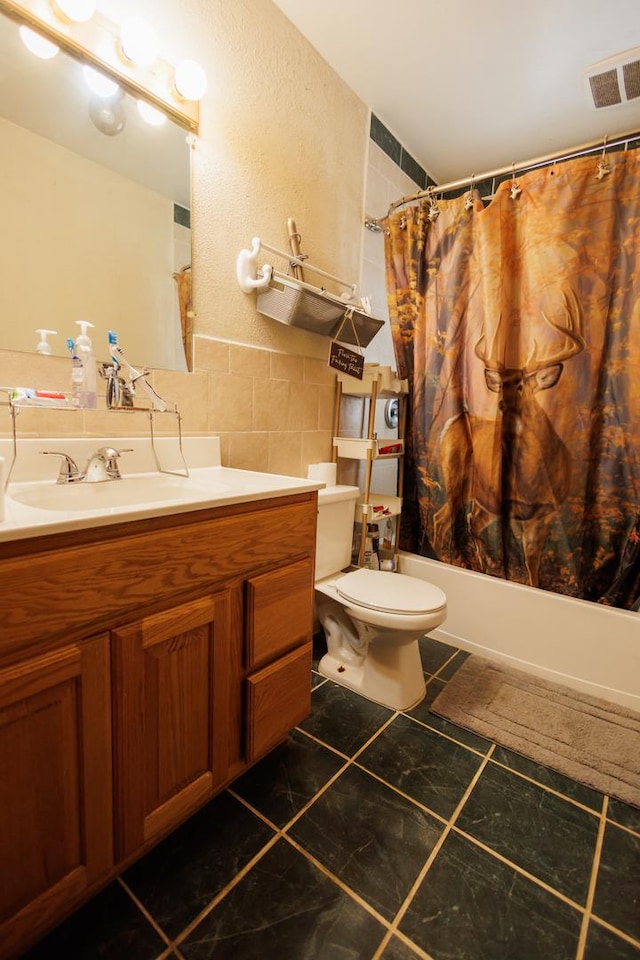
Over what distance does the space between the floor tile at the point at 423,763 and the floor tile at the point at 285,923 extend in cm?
35

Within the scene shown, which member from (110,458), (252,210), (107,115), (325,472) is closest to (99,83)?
(107,115)

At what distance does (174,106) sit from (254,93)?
38 centimetres

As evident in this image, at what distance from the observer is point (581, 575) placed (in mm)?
1725

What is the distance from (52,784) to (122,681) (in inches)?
6.9

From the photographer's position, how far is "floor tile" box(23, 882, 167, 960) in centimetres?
79

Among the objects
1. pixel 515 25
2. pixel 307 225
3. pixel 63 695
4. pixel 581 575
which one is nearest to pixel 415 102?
pixel 515 25

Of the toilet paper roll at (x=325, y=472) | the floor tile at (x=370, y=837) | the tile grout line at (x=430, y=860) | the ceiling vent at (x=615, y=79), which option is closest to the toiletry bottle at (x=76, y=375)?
the toilet paper roll at (x=325, y=472)

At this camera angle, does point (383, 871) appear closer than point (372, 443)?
Yes

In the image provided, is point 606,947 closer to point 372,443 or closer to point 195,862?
point 195,862

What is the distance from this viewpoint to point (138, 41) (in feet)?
3.67

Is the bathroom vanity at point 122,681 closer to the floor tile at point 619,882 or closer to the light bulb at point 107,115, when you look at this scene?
the floor tile at point 619,882

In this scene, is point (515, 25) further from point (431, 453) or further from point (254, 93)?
point (431, 453)

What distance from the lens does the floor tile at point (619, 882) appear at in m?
0.89

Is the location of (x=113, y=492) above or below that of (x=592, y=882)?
above
